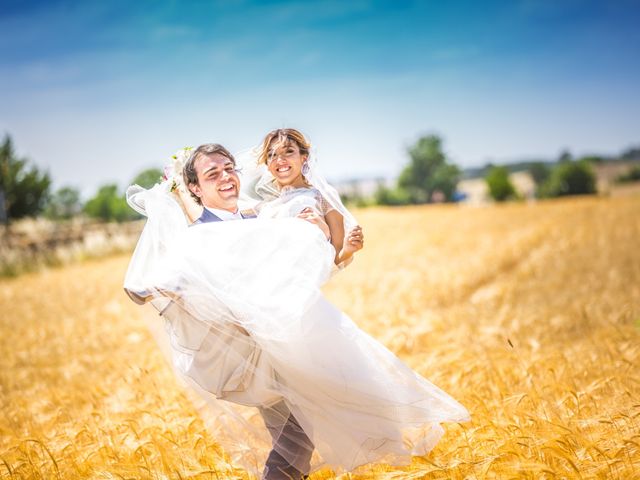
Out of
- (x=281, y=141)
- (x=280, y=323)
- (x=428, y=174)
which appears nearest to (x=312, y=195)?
(x=281, y=141)

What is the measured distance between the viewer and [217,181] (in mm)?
2629

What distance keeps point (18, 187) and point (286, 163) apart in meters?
26.4

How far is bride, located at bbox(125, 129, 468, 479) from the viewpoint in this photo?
2.38 metres

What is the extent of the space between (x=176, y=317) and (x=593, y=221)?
17.3 metres

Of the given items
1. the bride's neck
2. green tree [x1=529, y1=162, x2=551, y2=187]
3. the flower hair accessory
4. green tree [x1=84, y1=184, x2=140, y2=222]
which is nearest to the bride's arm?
the bride's neck

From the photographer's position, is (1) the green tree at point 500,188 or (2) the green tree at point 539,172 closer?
(1) the green tree at point 500,188

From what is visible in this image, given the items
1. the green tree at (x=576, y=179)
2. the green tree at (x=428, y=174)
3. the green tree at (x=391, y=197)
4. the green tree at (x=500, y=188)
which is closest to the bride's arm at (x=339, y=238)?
the green tree at (x=500, y=188)

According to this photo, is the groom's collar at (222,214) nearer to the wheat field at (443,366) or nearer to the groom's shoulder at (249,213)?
the groom's shoulder at (249,213)

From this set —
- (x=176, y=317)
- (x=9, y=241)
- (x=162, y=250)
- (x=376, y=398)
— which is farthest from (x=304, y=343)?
(x=9, y=241)

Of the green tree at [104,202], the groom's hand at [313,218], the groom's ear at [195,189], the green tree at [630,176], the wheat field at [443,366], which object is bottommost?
the green tree at [630,176]

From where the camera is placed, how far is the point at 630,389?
3361 millimetres

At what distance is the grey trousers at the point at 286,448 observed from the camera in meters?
2.58

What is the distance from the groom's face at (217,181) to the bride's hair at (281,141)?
0.20 metres

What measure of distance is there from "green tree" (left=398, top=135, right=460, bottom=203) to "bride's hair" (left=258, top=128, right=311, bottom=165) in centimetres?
8371
